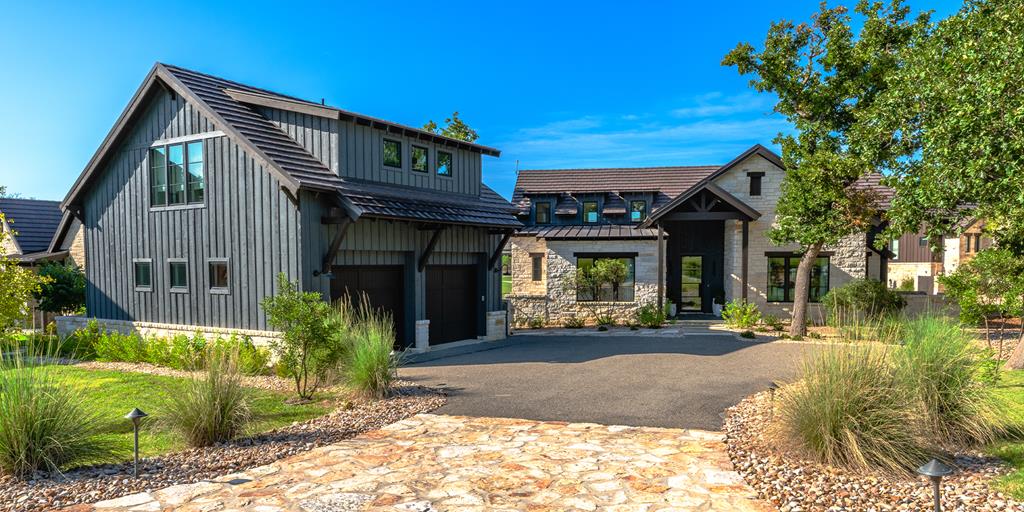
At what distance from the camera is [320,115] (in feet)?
48.9

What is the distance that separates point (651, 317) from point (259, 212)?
585 inches

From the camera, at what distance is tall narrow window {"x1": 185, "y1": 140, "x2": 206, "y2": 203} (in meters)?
15.6

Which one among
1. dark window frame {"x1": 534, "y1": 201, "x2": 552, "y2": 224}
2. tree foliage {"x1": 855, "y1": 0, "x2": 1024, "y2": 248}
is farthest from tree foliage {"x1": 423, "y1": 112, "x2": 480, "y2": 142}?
tree foliage {"x1": 855, "y1": 0, "x2": 1024, "y2": 248}

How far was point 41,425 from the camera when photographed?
6395mm

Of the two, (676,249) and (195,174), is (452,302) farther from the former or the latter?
(676,249)

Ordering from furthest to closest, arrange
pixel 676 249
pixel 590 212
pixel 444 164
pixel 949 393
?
pixel 590 212 < pixel 676 249 < pixel 444 164 < pixel 949 393

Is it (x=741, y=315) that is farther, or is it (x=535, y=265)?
(x=535, y=265)

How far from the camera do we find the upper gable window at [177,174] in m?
15.7

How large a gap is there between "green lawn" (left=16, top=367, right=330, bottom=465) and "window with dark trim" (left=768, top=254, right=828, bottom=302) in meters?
20.0

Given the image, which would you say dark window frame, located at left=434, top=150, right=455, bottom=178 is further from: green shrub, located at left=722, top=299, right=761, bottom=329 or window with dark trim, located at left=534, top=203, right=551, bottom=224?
green shrub, located at left=722, top=299, right=761, bottom=329

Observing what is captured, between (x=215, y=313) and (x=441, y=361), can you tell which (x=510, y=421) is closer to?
(x=441, y=361)

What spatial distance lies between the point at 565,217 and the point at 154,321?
1672cm

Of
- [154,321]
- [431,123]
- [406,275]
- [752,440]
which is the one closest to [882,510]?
[752,440]

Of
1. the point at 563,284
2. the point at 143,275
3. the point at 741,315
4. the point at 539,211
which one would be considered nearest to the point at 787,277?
the point at 741,315
